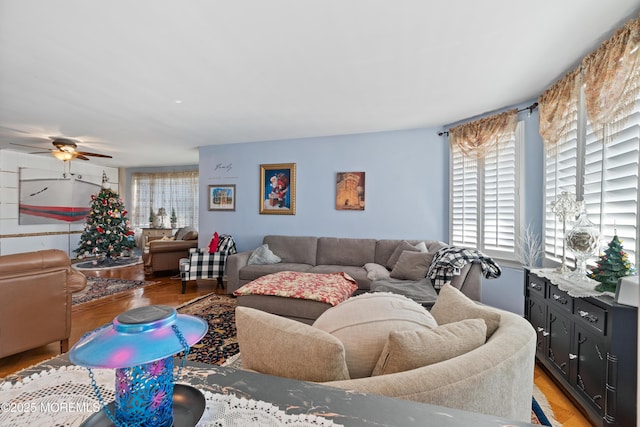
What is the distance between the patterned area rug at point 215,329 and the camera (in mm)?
→ 2465

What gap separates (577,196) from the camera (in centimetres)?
244

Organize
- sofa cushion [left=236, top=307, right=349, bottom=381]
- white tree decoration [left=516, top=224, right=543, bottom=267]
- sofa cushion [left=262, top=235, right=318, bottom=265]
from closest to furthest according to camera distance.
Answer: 1. sofa cushion [left=236, top=307, right=349, bottom=381]
2. white tree decoration [left=516, top=224, right=543, bottom=267]
3. sofa cushion [left=262, top=235, right=318, bottom=265]

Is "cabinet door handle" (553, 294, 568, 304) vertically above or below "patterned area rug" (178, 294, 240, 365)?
above

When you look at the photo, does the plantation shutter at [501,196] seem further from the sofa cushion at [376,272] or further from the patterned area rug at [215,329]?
the patterned area rug at [215,329]

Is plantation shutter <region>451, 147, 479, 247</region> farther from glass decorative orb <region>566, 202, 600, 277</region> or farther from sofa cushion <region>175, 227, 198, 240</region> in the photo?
sofa cushion <region>175, 227, 198, 240</region>

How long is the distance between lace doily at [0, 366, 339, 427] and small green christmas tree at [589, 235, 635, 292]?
200 cm

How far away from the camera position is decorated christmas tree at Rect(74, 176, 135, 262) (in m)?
6.27

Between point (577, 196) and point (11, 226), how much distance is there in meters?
9.27

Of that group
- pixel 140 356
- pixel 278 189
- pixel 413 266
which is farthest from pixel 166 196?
pixel 140 356

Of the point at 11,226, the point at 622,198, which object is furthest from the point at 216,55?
the point at 11,226

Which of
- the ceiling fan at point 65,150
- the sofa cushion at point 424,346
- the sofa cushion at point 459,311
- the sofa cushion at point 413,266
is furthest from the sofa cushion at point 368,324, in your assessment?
the ceiling fan at point 65,150

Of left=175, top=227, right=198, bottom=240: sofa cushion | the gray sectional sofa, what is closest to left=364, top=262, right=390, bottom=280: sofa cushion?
the gray sectional sofa

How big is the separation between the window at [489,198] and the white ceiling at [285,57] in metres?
0.57

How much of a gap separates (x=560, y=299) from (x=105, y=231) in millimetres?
7564
